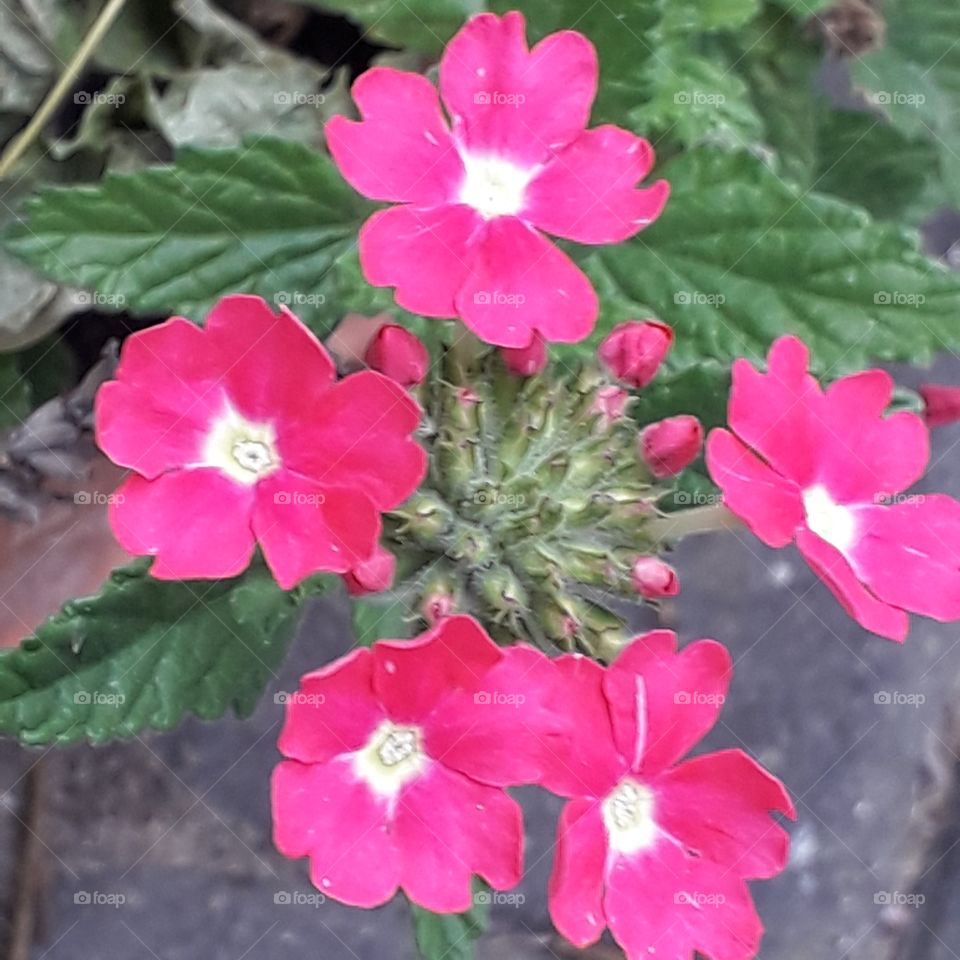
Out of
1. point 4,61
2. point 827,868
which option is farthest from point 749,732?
point 4,61

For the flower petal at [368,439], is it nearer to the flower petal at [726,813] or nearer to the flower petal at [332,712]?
the flower petal at [332,712]

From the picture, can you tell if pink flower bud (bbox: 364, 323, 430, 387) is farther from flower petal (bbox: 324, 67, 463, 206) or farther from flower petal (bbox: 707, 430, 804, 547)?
flower petal (bbox: 707, 430, 804, 547)

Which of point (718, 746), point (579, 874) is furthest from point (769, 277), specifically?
point (718, 746)

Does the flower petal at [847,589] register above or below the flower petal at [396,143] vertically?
below

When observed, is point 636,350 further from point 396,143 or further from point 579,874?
point 579,874

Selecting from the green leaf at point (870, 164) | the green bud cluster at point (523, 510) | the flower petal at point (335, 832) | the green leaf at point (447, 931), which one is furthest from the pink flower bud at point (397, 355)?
the green leaf at point (870, 164)

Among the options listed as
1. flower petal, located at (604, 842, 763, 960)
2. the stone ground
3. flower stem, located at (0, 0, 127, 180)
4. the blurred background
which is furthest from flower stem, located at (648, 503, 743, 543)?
flower stem, located at (0, 0, 127, 180)

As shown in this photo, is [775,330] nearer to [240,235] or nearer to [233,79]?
[240,235]
